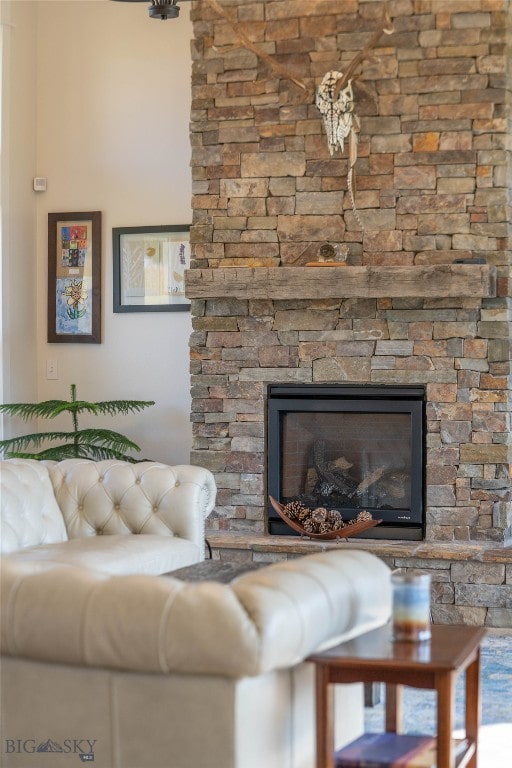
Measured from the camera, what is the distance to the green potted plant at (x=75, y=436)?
5594 mm

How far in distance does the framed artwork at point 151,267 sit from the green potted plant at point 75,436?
0.55 m

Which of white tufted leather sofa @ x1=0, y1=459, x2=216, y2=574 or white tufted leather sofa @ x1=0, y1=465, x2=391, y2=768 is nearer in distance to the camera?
white tufted leather sofa @ x1=0, y1=465, x2=391, y2=768

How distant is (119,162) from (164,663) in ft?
14.4

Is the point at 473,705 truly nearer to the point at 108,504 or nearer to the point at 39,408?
the point at 108,504

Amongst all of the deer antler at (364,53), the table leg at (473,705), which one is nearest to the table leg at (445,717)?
the table leg at (473,705)

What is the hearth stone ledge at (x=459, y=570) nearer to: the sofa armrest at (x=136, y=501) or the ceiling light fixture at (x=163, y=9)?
the sofa armrest at (x=136, y=501)

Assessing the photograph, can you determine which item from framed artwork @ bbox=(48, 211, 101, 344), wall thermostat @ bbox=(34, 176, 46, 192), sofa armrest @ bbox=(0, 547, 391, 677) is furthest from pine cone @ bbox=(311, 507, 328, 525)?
sofa armrest @ bbox=(0, 547, 391, 677)

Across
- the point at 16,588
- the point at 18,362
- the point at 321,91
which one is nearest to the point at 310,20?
the point at 321,91

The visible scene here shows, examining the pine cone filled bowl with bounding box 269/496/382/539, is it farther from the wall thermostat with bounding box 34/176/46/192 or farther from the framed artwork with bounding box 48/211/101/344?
the wall thermostat with bounding box 34/176/46/192

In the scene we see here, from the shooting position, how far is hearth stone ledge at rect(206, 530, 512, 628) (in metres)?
4.82

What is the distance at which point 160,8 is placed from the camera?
15.3 ft

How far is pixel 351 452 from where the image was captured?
208 inches

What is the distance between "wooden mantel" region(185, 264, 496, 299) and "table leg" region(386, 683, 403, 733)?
2.45 meters

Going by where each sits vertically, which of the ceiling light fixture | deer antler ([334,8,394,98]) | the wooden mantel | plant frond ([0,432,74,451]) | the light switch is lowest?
plant frond ([0,432,74,451])
